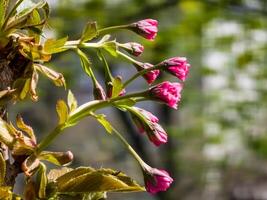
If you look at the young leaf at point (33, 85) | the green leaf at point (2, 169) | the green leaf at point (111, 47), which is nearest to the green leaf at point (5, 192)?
the green leaf at point (2, 169)

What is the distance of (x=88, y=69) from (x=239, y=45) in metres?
4.31

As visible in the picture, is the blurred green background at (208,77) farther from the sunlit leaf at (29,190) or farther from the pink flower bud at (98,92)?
the sunlit leaf at (29,190)

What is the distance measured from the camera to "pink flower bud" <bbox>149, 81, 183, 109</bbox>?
74 cm

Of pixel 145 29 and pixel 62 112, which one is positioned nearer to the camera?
pixel 62 112

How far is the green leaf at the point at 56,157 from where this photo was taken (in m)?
0.71

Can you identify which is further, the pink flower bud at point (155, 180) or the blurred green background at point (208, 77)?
the blurred green background at point (208, 77)

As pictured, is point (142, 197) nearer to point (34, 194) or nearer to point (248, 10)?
point (248, 10)

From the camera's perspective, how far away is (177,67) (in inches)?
30.6

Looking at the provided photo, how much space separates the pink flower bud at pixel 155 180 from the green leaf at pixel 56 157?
0.34ft

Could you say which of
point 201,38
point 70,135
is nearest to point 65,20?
point 201,38

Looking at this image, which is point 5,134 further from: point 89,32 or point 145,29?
point 145,29

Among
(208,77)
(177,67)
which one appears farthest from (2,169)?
(208,77)

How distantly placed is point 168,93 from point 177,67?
0.04 metres

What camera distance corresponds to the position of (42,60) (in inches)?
28.6
